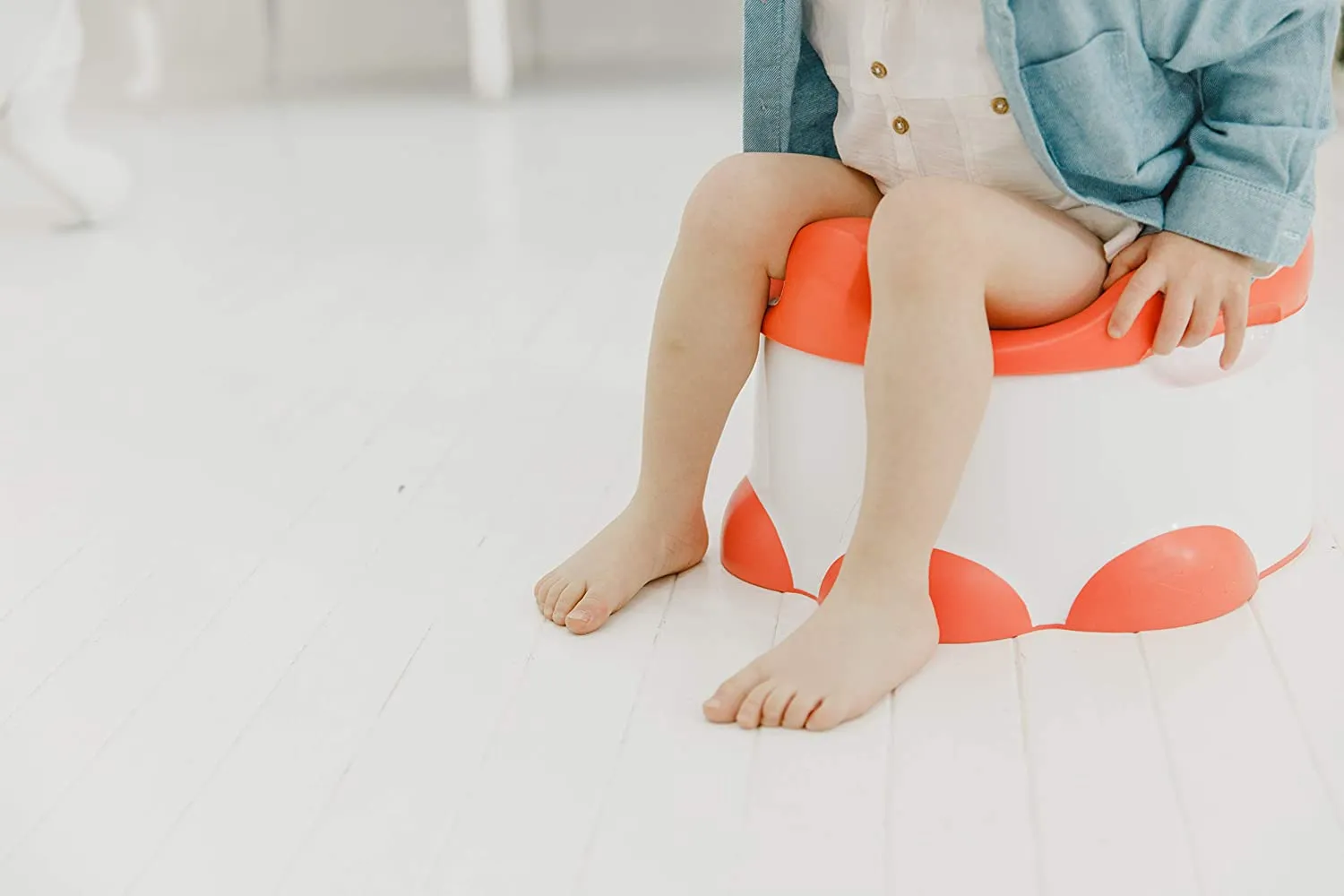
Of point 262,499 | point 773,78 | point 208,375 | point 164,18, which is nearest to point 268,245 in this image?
point 208,375

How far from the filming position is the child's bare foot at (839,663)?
2.67 feet

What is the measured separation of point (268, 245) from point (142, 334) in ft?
1.20

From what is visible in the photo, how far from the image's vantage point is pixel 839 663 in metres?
0.83

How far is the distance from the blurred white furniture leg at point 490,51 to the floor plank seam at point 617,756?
2.01 m

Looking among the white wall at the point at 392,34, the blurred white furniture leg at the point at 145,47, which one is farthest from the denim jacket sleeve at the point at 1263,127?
the blurred white furniture leg at the point at 145,47

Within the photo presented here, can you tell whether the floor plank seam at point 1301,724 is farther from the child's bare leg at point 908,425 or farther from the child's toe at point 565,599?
the child's toe at point 565,599

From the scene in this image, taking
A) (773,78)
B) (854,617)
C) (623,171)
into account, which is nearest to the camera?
(854,617)

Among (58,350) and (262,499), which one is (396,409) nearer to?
(262,499)

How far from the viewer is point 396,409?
133cm

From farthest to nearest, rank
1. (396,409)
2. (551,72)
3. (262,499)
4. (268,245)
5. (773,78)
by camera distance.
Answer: (551,72) → (268,245) → (396,409) → (262,499) → (773,78)

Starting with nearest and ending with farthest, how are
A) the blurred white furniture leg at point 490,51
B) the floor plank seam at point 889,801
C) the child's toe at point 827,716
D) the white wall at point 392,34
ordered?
the floor plank seam at point 889,801 → the child's toe at point 827,716 → the blurred white furniture leg at point 490,51 → the white wall at point 392,34

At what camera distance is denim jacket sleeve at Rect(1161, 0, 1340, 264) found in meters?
0.87

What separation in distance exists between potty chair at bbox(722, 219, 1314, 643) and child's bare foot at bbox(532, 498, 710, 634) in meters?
0.09

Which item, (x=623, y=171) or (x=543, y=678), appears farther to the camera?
(x=623, y=171)
